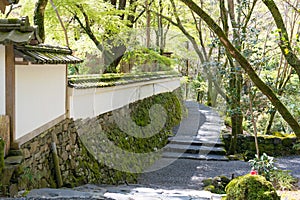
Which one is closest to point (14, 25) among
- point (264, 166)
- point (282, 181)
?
point (264, 166)

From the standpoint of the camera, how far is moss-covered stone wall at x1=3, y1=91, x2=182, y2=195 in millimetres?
4905

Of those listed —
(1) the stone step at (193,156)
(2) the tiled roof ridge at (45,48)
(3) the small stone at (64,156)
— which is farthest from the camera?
(1) the stone step at (193,156)

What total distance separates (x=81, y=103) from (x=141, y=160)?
325cm

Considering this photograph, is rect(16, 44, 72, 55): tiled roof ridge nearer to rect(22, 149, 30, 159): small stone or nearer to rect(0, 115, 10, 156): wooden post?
rect(0, 115, 10, 156): wooden post

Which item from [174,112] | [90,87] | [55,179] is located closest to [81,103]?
[90,87]

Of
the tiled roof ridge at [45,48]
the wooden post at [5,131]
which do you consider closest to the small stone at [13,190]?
the wooden post at [5,131]

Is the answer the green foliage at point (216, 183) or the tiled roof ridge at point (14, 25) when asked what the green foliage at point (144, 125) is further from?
the tiled roof ridge at point (14, 25)

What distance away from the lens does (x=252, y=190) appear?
415cm

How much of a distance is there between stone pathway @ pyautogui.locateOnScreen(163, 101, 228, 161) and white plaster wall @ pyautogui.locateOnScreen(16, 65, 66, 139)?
19.4 feet

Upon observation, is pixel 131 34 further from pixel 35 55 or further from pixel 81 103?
pixel 35 55

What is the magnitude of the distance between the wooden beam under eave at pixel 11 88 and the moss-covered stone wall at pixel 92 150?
1.17ft

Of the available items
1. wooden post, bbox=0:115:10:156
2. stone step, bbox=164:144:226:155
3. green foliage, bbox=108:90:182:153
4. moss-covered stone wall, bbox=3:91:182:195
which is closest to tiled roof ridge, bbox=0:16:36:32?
wooden post, bbox=0:115:10:156

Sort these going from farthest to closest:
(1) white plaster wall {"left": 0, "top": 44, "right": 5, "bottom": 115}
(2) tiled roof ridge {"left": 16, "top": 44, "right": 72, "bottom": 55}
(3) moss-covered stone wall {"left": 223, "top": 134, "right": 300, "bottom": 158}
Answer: (3) moss-covered stone wall {"left": 223, "top": 134, "right": 300, "bottom": 158}, (2) tiled roof ridge {"left": 16, "top": 44, "right": 72, "bottom": 55}, (1) white plaster wall {"left": 0, "top": 44, "right": 5, "bottom": 115}

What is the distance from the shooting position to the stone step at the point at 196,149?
11.8m
